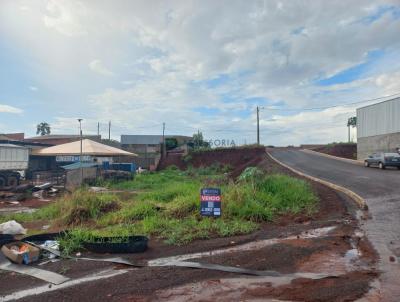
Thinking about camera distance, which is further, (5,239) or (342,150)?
(342,150)

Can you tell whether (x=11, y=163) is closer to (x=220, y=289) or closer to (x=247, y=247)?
(x=247, y=247)

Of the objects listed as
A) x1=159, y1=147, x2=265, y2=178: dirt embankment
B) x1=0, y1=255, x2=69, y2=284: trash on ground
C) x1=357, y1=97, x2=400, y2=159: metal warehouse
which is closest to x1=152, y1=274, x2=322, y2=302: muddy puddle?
x1=0, y1=255, x2=69, y2=284: trash on ground

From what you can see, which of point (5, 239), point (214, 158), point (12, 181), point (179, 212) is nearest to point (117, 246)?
point (5, 239)

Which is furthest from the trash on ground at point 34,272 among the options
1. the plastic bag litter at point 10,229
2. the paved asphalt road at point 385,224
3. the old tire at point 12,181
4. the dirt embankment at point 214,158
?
the dirt embankment at point 214,158

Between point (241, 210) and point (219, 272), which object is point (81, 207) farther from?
point (219, 272)

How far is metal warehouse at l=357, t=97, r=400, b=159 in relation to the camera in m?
31.0

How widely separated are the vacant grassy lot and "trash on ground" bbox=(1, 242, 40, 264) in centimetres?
63

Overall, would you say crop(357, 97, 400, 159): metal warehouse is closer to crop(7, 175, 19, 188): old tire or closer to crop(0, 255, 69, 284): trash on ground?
crop(7, 175, 19, 188): old tire

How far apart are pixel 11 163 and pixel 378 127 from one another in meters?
31.6

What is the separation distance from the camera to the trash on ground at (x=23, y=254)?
6.40 metres

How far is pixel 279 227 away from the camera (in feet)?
28.9

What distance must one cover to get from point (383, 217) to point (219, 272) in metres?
5.91

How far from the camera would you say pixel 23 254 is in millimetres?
6406

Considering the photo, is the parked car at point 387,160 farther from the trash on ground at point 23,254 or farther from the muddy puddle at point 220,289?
the trash on ground at point 23,254
